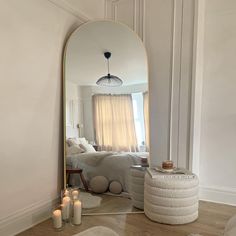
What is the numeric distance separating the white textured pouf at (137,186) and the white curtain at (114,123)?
0.86 ft

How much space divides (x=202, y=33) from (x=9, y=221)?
275 cm

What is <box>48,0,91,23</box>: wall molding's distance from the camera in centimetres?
247

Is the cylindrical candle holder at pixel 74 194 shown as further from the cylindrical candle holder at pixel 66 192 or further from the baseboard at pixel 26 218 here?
the baseboard at pixel 26 218

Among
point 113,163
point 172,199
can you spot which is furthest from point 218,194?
point 113,163

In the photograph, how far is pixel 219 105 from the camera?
2879 mm

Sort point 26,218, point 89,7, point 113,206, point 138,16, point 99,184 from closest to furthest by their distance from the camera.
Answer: point 26,218, point 113,206, point 99,184, point 89,7, point 138,16

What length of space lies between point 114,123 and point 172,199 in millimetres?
1022

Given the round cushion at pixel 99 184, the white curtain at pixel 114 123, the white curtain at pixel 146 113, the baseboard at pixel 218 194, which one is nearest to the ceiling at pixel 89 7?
the white curtain at pixel 114 123

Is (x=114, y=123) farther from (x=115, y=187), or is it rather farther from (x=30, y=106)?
(x=30, y=106)

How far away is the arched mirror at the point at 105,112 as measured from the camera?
8.59ft

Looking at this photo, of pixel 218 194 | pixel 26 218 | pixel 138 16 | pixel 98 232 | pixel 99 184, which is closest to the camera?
pixel 98 232

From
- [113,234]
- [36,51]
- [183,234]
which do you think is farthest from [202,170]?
[36,51]

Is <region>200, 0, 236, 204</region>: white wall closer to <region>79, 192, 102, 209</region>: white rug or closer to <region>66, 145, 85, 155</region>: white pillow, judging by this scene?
<region>79, 192, 102, 209</region>: white rug

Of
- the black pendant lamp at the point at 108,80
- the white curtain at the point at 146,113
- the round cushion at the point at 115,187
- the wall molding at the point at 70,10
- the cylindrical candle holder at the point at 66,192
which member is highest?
the wall molding at the point at 70,10
